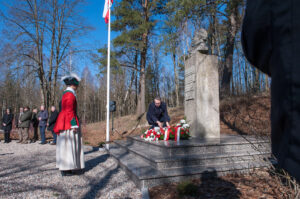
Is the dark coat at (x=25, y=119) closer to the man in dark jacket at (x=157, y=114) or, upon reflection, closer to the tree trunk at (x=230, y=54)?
the man in dark jacket at (x=157, y=114)

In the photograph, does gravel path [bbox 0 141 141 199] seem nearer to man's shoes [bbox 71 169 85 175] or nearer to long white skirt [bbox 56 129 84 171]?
man's shoes [bbox 71 169 85 175]

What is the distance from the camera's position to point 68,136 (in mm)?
5387

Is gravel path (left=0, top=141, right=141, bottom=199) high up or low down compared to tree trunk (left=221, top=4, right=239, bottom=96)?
down

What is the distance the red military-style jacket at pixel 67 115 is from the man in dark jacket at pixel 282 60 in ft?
16.8

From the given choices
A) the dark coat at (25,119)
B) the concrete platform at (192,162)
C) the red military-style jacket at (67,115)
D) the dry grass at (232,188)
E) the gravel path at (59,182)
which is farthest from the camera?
the dark coat at (25,119)

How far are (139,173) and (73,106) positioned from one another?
232cm

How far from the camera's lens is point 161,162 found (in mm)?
5035

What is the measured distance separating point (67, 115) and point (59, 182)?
153 cm

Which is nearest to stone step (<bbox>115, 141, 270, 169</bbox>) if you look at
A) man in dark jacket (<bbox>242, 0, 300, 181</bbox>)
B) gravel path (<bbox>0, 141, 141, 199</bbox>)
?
gravel path (<bbox>0, 141, 141, 199</bbox>)

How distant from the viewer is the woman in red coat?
5320 millimetres

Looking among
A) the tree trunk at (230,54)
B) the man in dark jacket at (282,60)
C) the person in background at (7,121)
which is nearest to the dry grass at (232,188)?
the man in dark jacket at (282,60)

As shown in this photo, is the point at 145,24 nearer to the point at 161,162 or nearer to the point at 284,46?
the point at 161,162

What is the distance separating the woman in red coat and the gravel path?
14.7 inches

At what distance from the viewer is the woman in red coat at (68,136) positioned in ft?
17.5
